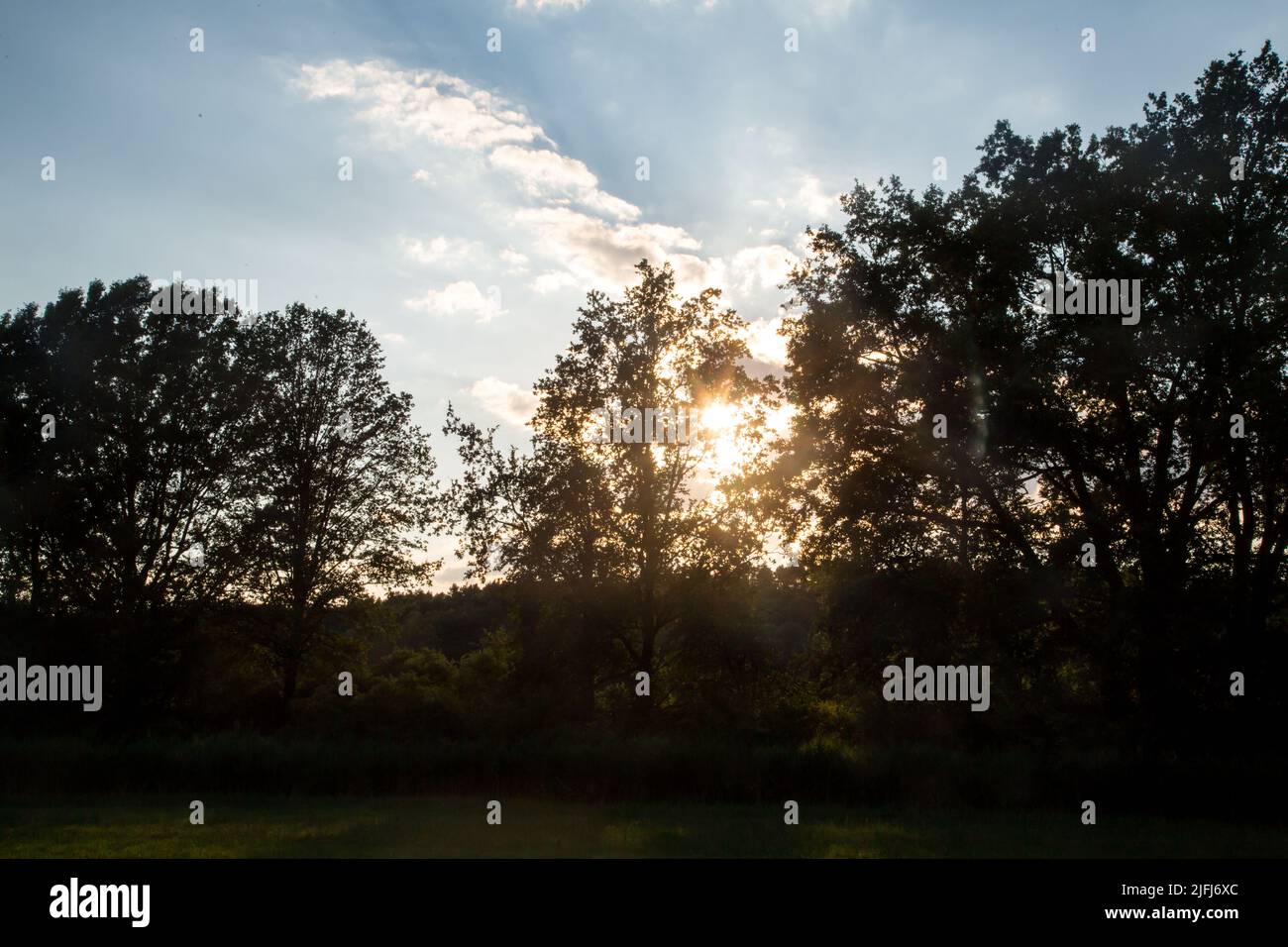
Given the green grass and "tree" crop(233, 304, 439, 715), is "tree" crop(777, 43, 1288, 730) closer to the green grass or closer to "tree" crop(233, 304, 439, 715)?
the green grass

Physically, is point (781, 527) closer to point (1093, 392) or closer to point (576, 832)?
point (1093, 392)

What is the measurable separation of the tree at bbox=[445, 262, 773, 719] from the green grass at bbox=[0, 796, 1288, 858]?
12.2m

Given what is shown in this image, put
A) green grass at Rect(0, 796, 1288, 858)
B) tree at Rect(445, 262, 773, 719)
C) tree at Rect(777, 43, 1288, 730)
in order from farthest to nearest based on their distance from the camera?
tree at Rect(445, 262, 773, 719)
tree at Rect(777, 43, 1288, 730)
green grass at Rect(0, 796, 1288, 858)

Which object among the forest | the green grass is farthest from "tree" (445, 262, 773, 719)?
the green grass

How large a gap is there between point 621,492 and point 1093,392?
59.9 ft

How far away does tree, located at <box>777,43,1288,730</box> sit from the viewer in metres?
26.6

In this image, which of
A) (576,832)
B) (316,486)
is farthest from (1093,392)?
(316,486)

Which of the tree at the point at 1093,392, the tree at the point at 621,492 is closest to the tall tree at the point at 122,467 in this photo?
the tree at the point at 621,492

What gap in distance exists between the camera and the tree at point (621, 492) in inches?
1480

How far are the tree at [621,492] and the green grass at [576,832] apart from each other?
12.2 metres

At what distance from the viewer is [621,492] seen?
39.3 meters

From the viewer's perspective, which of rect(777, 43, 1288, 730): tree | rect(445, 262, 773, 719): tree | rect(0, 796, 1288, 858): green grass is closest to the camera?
rect(0, 796, 1288, 858): green grass

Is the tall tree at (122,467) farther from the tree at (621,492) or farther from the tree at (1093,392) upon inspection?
the tree at (1093,392)

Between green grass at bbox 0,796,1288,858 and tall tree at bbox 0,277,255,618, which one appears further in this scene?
tall tree at bbox 0,277,255,618
